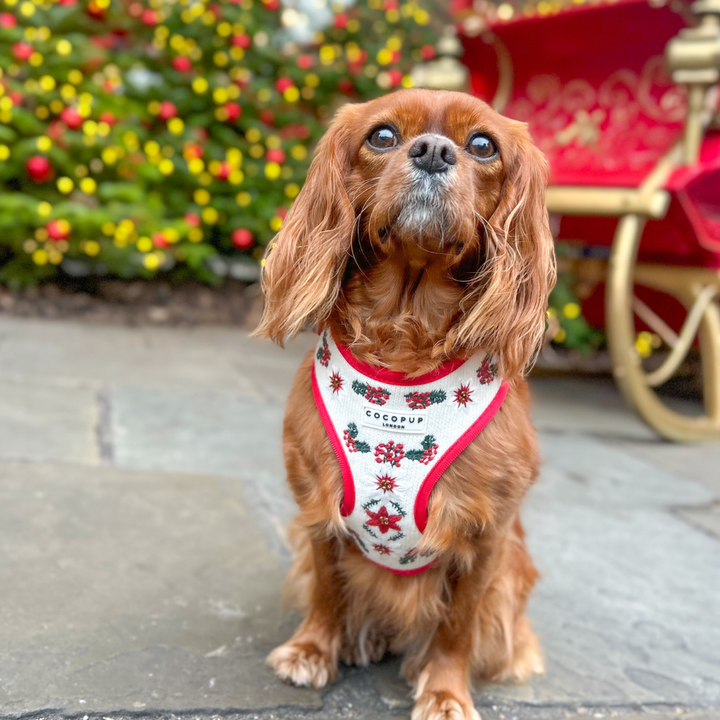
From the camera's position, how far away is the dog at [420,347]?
4.85 ft

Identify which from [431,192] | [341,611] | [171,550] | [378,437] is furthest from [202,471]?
[431,192]

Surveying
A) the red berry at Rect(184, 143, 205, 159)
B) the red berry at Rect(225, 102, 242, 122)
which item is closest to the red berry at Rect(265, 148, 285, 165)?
the red berry at Rect(225, 102, 242, 122)

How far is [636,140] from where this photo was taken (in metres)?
3.65

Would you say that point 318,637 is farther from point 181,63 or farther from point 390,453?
point 181,63

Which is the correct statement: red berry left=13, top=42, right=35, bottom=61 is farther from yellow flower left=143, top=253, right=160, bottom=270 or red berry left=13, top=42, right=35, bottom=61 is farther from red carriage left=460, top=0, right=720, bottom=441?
red carriage left=460, top=0, right=720, bottom=441

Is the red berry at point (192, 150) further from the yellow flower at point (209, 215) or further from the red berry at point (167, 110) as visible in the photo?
the yellow flower at point (209, 215)

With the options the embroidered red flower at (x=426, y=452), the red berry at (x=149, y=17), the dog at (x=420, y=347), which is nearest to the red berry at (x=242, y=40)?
the red berry at (x=149, y=17)

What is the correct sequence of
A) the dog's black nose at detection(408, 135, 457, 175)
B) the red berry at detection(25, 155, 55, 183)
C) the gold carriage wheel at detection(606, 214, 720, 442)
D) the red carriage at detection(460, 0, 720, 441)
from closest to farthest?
the dog's black nose at detection(408, 135, 457, 175)
the red carriage at detection(460, 0, 720, 441)
the gold carriage wheel at detection(606, 214, 720, 442)
the red berry at detection(25, 155, 55, 183)

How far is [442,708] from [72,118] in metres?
3.89

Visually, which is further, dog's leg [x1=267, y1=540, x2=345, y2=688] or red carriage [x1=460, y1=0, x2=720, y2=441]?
red carriage [x1=460, y1=0, x2=720, y2=441]

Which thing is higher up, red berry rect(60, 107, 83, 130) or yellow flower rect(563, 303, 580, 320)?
red berry rect(60, 107, 83, 130)

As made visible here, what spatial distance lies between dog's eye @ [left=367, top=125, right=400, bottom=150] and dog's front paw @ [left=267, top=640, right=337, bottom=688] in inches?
41.0

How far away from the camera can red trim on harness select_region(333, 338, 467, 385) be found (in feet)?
4.94

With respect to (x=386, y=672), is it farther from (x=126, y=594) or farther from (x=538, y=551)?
(x=538, y=551)
